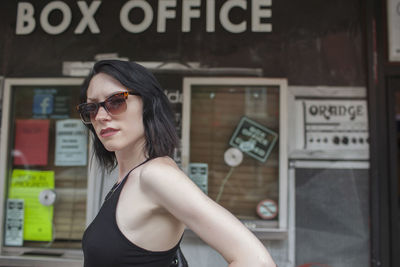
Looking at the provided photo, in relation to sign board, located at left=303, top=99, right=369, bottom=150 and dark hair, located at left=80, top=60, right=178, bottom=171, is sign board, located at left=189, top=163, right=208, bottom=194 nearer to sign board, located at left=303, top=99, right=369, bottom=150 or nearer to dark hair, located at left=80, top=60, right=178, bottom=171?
sign board, located at left=303, top=99, right=369, bottom=150

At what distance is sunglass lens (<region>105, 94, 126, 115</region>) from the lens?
1332mm

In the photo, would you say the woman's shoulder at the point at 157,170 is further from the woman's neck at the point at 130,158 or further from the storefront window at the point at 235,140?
the storefront window at the point at 235,140

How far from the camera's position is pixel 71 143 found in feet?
11.9

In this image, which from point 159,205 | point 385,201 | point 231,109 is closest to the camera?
point 159,205

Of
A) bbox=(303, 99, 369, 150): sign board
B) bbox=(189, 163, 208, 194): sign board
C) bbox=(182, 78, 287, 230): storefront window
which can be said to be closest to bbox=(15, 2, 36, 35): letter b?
bbox=(182, 78, 287, 230): storefront window

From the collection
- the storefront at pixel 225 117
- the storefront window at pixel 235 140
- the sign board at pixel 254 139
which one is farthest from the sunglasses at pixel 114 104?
the sign board at pixel 254 139

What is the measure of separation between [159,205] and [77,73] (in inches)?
109

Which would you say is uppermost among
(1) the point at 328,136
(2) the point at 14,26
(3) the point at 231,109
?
(2) the point at 14,26

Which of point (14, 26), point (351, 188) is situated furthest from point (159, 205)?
point (14, 26)

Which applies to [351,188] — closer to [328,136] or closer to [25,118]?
[328,136]

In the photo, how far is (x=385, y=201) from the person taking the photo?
3.29m

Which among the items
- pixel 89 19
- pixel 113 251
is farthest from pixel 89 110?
pixel 89 19

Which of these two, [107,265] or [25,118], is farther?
[25,118]

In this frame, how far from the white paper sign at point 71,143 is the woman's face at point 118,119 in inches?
92.7
